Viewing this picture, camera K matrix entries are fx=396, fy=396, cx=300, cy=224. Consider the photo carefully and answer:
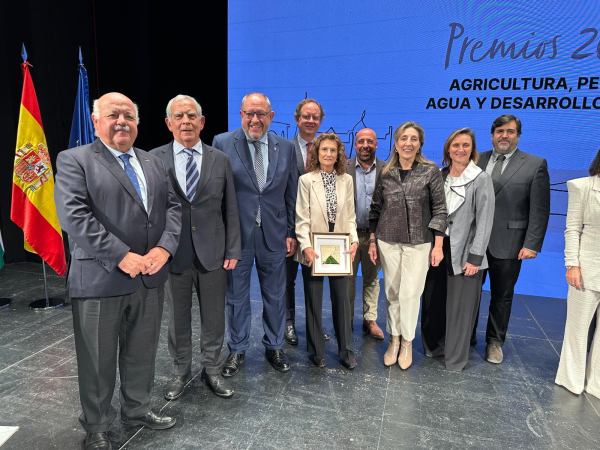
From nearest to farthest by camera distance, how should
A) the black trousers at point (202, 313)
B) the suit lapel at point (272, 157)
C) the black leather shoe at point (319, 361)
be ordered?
the black trousers at point (202, 313) < the suit lapel at point (272, 157) < the black leather shoe at point (319, 361)

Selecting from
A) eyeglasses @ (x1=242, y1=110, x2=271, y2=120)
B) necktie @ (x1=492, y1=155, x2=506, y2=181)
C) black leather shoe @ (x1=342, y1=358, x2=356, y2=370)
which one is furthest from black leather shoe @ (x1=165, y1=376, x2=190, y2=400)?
necktie @ (x1=492, y1=155, x2=506, y2=181)

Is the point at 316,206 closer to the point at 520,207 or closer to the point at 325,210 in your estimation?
the point at 325,210

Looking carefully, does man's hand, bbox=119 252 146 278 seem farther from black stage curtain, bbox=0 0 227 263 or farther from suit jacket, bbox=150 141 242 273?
black stage curtain, bbox=0 0 227 263

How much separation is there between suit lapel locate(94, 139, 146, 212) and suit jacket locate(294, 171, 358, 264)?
1.15m

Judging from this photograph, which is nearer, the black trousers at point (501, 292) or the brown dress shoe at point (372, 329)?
the black trousers at point (501, 292)

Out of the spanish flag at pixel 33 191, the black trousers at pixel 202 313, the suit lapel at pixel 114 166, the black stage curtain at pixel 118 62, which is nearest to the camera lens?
the suit lapel at pixel 114 166

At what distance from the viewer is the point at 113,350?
2.00 metres

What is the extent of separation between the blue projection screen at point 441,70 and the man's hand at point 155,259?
11.7ft

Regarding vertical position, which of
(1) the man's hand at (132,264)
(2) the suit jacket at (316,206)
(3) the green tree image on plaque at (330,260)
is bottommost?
(3) the green tree image on plaque at (330,260)

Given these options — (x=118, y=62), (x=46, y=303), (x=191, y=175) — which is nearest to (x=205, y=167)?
(x=191, y=175)

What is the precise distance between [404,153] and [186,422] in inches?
85.9

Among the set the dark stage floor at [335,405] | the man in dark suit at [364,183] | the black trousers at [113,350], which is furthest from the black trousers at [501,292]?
the black trousers at [113,350]

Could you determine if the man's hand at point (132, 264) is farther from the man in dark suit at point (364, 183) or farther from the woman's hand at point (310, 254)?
the man in dark suit at point (364, 183)

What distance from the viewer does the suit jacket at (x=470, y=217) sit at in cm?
272
